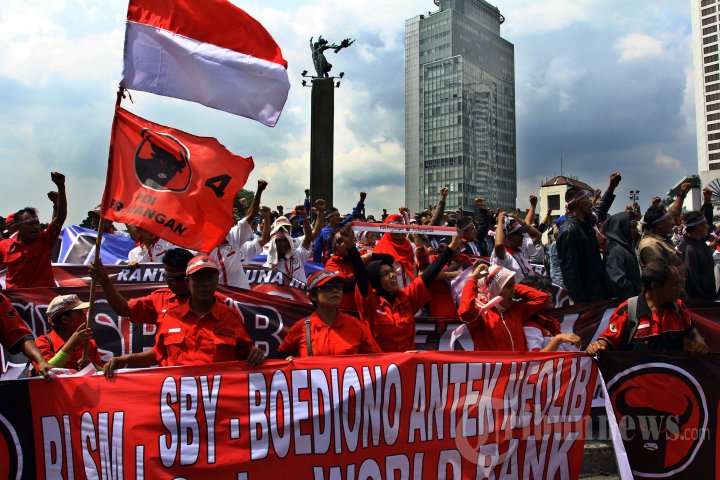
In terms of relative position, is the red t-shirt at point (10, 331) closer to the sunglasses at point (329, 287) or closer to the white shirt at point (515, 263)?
the sunglasses at point (329, 287)

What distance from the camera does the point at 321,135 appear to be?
22.7 metres

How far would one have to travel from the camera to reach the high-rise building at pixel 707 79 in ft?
329

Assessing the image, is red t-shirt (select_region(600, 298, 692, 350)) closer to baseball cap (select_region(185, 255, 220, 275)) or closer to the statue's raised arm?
baseball cap (select_region(185, 255, 220, 275))

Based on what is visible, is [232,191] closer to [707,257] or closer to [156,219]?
[156,219]

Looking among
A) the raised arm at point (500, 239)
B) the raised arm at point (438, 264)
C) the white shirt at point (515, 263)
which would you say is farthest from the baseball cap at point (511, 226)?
the raised arm at point (438, 264)

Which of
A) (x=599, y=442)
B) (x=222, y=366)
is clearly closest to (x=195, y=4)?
(x=222, y=366)

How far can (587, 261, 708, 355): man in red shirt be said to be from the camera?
4.20 metres

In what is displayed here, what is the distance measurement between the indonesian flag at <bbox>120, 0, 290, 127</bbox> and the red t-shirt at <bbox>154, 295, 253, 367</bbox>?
147cm

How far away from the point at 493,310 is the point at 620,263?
165 cm

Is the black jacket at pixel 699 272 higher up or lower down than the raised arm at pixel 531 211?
lower down

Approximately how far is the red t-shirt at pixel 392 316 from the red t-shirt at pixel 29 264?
10.7 ft

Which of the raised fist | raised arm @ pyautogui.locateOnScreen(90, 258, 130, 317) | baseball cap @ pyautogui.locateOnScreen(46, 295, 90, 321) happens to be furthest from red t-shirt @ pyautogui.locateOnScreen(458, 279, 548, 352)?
the raised fist

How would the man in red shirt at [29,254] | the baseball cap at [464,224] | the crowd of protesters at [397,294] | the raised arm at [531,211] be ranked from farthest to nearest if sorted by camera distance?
the raised arm at [531,211], the baseball cap at [464,224], the man in red shirt at [29,254], the crowd of protesters at [397,294]

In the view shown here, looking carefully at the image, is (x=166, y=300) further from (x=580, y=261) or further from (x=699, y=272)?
(x=699, y=272)
